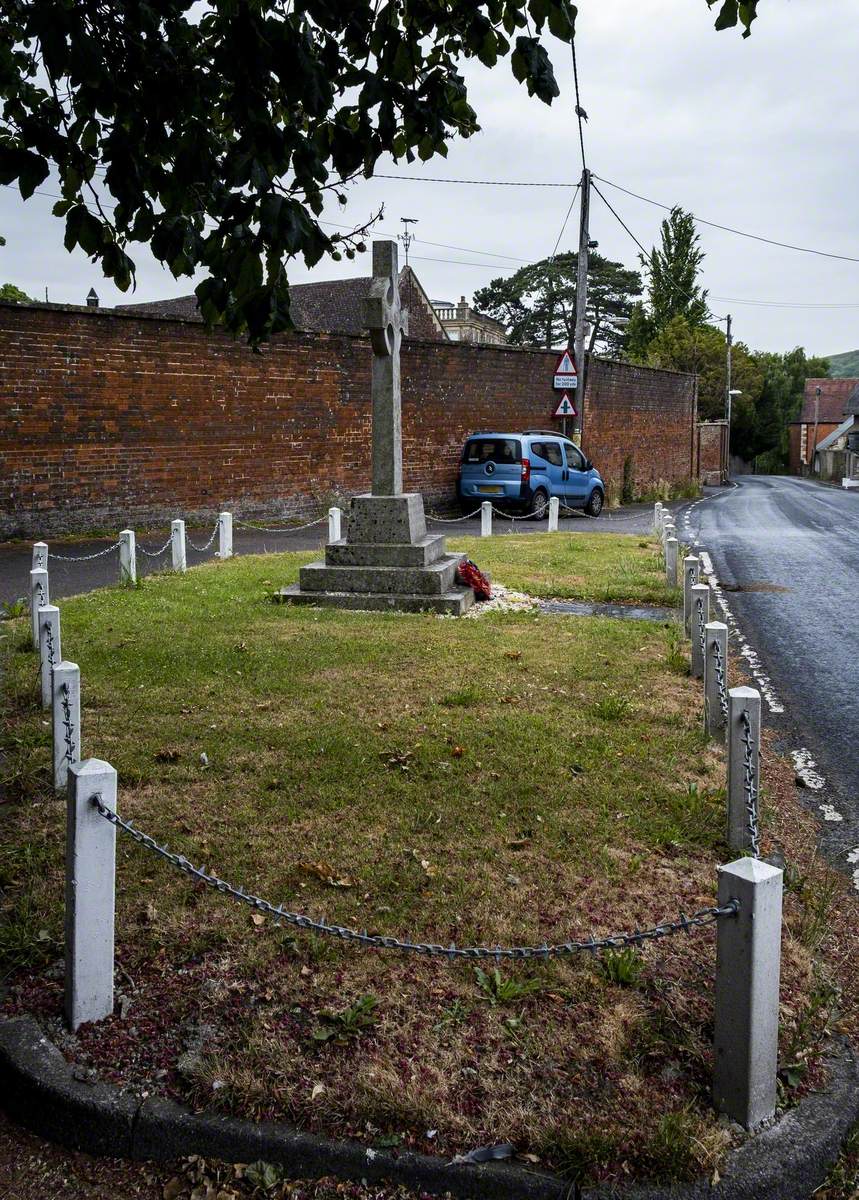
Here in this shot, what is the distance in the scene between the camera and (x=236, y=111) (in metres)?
3.89

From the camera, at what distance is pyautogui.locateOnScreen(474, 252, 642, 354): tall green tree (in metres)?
61.9

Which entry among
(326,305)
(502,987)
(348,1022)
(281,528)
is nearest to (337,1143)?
(348,1022)

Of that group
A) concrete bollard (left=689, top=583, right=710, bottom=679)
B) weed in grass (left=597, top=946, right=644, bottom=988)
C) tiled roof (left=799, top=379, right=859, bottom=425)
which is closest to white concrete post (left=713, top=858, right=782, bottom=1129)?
weed in grass (left=597, top=946, right=644, bottom=988)

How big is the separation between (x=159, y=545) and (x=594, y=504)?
11.6m

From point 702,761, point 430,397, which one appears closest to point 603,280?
point 430,397

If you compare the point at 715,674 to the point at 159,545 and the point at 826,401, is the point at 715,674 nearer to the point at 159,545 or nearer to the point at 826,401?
the point at 159,545

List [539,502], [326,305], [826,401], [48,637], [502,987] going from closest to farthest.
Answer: [502,987] → [48,637] → [539,502] → [326,305] → [826,401]

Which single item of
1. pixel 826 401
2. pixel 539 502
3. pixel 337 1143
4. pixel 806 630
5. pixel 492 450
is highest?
pixel 826 401

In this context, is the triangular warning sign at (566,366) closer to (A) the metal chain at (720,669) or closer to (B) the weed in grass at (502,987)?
(A) the metal chain at (720,669)

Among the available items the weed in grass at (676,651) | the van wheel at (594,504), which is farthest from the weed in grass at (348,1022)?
the van wheel at (594,504)

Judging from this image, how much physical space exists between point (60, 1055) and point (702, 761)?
353 centimetres

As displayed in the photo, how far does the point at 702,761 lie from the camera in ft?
18.0

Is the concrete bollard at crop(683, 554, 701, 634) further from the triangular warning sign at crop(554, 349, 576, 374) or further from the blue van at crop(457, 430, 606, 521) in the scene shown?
the triangular warning sign at crop(554, 349, 576, 374)

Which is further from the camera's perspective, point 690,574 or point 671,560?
point 671,560
